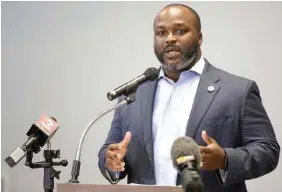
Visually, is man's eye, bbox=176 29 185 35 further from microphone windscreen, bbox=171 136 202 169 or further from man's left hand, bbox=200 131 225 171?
microphone windscreen, bbox=171 136 202 169

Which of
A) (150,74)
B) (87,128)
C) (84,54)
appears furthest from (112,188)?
(84,54)

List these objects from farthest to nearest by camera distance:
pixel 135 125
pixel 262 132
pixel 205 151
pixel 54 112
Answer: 1. pixel 54 112
2. pixel 135 125
3. pixel 262 132
4. pixel 205 151

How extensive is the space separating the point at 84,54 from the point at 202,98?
1.24m

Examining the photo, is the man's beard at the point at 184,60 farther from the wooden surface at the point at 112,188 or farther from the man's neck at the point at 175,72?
the wooden surface at the point at 112,188

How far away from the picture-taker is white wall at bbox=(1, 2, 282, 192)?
2.68m

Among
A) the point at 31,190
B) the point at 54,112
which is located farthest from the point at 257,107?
the point at 31,190

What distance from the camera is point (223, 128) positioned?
191 centimetres

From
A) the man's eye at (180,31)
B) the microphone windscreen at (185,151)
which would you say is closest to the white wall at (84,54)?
the man's eye at (180,31)

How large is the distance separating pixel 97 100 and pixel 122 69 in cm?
27

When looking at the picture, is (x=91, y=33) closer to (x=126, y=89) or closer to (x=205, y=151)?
(x=126, y=89)

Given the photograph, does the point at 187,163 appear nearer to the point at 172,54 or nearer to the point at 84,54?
the point at 172,54

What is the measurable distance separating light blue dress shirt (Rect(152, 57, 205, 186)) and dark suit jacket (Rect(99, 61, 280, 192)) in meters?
0.05

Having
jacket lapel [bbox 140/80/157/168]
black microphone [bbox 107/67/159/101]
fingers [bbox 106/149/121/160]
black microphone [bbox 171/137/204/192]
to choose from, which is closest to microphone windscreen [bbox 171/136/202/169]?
black microphone [bbox 171/137/204/192]

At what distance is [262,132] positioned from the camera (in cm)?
188
